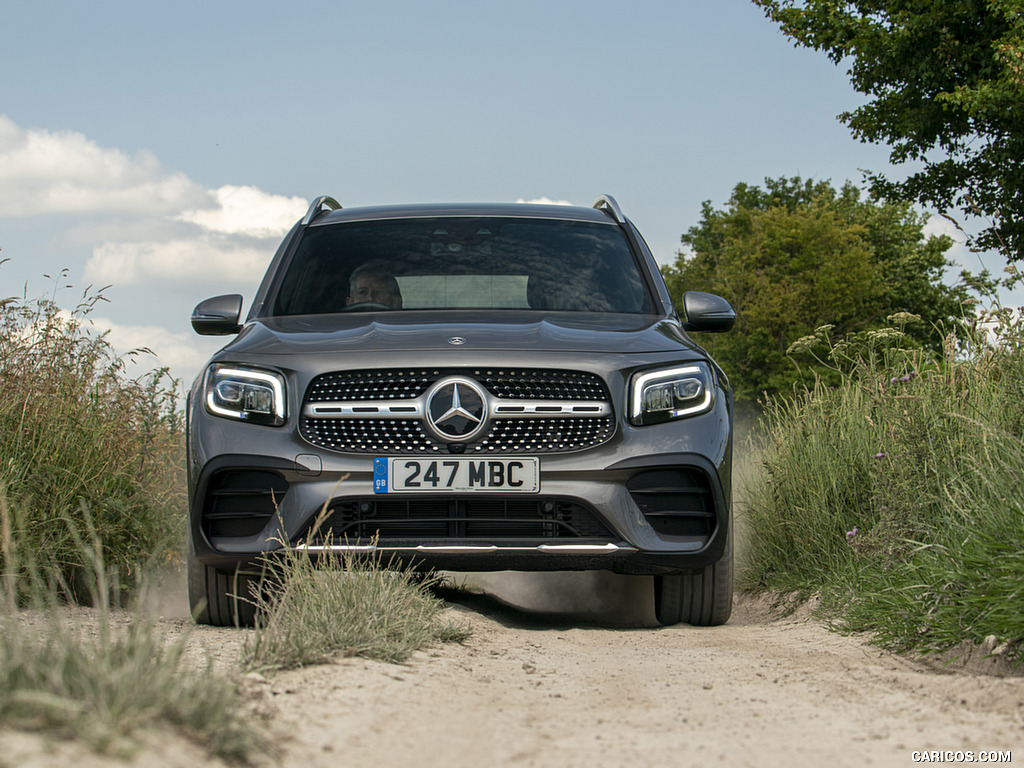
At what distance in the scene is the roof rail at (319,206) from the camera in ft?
20.1

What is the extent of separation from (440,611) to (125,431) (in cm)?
305

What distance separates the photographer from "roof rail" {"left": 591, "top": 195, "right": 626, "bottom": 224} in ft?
20.3

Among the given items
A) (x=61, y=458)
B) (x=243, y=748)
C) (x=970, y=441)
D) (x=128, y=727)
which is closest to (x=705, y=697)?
(x=243, y=748)

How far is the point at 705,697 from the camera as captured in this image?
309 cm

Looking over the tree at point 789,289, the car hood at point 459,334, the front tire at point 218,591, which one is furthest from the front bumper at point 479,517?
the tree at point 789,289

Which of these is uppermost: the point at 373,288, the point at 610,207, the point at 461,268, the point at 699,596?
the point at 610,207

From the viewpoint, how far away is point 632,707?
2.94m

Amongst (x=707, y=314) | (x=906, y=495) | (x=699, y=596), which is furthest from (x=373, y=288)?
(x=906, y=495)

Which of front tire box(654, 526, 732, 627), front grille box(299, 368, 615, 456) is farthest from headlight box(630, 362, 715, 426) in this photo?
front tire box(654, 526, 732, 627)

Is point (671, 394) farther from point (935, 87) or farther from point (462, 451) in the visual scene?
point (935, 87)

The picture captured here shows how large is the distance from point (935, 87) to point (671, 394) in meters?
20.4

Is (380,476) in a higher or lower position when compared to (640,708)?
higher

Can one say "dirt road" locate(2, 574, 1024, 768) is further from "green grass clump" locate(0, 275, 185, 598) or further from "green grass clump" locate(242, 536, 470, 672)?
"green grass clump" locate(0, 275, 185, 598)

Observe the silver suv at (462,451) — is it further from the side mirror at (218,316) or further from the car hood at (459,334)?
the side mirror at (218,316)
